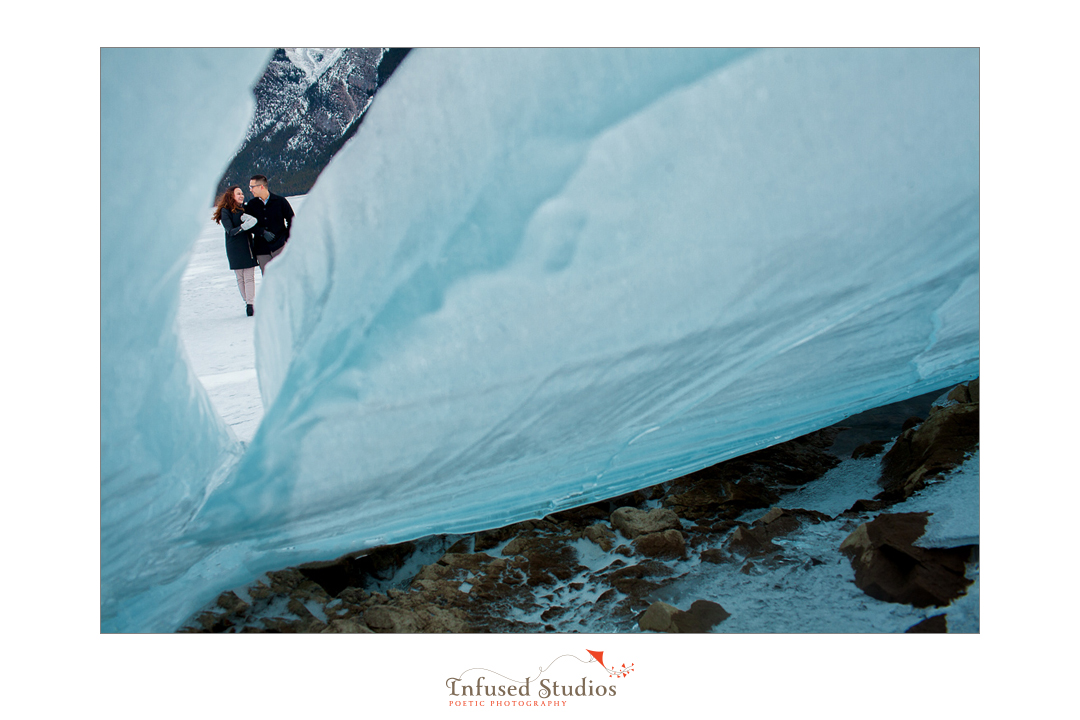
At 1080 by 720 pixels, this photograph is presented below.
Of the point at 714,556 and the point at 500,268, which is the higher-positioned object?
the point at 500,268

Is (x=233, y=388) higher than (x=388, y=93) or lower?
lower

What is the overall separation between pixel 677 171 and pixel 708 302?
0.24 metres

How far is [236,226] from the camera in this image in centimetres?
116

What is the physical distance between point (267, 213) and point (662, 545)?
1.06 m

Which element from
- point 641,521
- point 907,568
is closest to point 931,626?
point 907,568

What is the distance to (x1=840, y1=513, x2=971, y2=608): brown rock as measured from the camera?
3.53 feet

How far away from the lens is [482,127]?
3.40 ft

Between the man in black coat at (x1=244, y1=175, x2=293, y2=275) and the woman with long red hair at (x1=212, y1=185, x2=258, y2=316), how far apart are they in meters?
0.01

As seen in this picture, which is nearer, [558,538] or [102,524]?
[102,524]

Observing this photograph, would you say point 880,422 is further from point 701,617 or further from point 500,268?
point 500,268

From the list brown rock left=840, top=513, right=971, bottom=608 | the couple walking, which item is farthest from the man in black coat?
brown rock left=840, top=513, right=971, bottom=608
